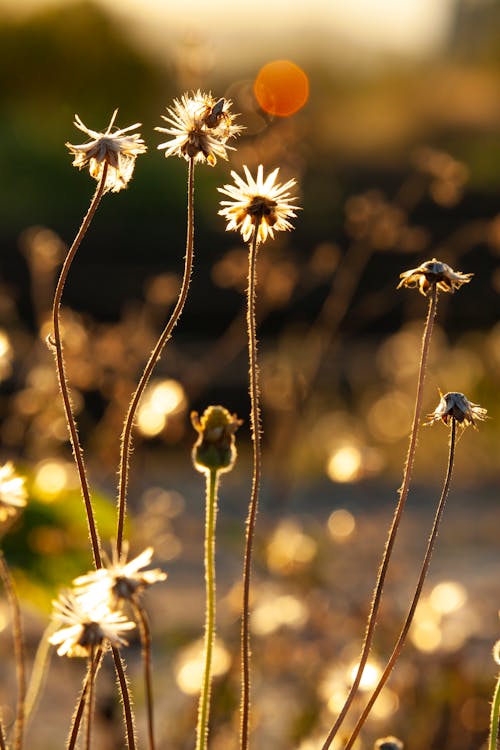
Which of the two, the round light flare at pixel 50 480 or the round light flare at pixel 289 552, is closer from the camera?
the round light flare at pixel 50 480

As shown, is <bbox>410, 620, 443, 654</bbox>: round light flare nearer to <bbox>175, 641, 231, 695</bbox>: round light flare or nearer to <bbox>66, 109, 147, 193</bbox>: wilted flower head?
<bbox>175, 641, 231, 695</bbox>: round light flare

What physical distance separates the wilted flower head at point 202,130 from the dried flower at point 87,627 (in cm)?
33

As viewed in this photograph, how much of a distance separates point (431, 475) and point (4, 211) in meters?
6.60

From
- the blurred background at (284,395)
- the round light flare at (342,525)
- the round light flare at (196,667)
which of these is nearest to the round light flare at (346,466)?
the blurred background at (284,395)

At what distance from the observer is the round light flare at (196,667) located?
205cm

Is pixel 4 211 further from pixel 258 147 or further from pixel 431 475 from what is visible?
pixel 258 147

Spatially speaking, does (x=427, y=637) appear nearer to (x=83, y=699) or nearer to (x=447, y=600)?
(x=447, y=600)

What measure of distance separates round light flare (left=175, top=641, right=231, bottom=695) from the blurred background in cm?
2

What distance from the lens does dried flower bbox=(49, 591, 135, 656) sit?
2.30 ft

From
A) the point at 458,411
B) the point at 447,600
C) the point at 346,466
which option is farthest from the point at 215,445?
the point at 447,600

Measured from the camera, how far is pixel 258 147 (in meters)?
2.32

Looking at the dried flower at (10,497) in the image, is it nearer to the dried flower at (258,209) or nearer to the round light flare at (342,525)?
the dried flower at (258,209)

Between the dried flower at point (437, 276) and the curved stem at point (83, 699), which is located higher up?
the dried flower at point (437, 276)

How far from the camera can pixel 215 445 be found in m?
0.87
